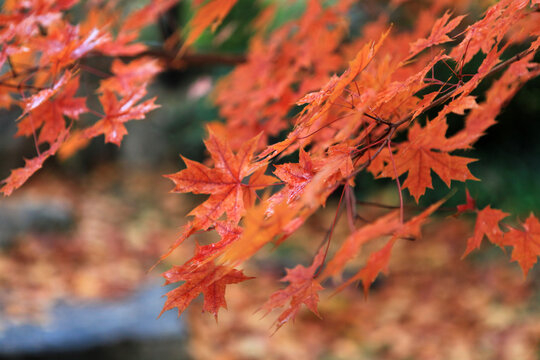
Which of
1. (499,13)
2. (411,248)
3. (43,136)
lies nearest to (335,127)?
(499,13)

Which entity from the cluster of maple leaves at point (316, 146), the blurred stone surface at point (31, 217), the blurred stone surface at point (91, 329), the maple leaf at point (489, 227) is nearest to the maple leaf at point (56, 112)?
the cluster of maple leaves at point (316, 146)

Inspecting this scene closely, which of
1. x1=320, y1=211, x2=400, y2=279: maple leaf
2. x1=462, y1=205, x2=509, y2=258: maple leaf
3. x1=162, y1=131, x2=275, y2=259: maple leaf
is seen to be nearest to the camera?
x1=320, y1=211, x2=400, y2=279: maple leaf

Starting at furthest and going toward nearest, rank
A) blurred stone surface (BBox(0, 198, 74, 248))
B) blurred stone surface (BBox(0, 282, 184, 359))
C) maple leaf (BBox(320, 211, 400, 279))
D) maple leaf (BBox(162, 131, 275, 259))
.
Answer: blurred stone surface (BBox(0, 198, 74, 248)), blurred stone surface (BBox(0, 282, 184, 359)), maple leaf (BBox(162, 131, 275, 259)), maple leaf (BBox(320, 211, 400, 279))

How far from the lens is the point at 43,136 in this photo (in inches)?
37.0

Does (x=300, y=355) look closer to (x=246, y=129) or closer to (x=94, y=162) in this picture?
(x=246, y=129)

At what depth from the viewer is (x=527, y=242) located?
0.86 metres

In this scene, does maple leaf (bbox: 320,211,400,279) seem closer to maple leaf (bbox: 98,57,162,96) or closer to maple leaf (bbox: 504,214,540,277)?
maple leaf (bbox: 504,214,540,277)

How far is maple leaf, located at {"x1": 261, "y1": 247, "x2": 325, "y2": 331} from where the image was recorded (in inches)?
26.3

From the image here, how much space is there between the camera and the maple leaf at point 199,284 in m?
0.62

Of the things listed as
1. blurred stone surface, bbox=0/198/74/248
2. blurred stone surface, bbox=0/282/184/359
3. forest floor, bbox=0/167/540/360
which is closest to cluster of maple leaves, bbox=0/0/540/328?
blurred stone surface, bbox=0/282/184/359

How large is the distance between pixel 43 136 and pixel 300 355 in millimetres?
2087

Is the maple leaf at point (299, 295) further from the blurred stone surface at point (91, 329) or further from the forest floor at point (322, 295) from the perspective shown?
the blurred stone surface at point (91, 329)

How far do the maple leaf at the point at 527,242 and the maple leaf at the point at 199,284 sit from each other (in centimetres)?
56

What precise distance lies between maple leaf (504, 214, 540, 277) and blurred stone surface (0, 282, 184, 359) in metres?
1.65
